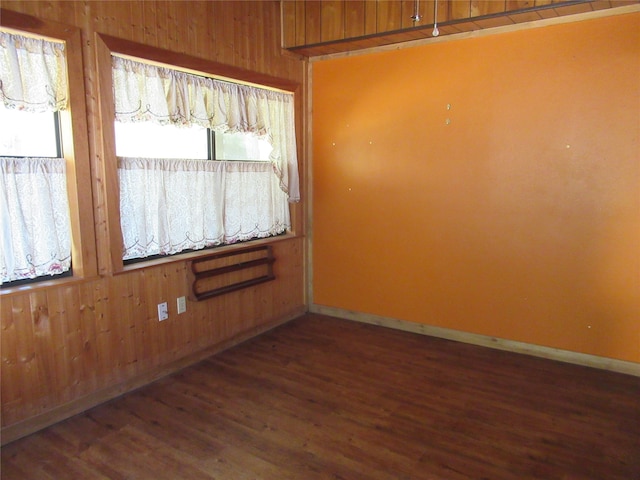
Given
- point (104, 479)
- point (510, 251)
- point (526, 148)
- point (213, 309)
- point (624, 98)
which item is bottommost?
point (104, 479)

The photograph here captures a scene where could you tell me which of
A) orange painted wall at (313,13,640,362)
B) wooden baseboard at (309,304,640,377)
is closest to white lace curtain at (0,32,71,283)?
orange painted wall at (313,13,640,362)

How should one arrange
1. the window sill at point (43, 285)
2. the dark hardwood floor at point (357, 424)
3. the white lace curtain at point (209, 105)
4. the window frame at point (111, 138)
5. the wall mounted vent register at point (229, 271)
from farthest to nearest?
the wall mounted vent register at point (229, 271)
the white lace curtain at point (209, 105)
the window frame at point (111, 138)
the window sill at point (43, 285)
the dark hardwood floor at point (357, 424)

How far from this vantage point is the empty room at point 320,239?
7.95 feet

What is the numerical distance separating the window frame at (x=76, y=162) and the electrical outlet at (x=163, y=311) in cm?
56

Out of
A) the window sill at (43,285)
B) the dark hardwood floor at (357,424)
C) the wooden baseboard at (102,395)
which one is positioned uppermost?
the window sill at (43,285)

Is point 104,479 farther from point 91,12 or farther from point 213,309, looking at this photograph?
point 91,12

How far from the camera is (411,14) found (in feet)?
11.1

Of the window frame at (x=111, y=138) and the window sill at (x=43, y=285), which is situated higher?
the window frame at (x=111, y=138)

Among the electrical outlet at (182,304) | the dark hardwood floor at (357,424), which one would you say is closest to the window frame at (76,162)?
the electrical outlet at (182,304)

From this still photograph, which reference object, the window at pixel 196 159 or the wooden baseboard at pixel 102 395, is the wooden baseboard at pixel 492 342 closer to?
the wooden baseboard at pixel 102 395

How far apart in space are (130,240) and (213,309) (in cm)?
90

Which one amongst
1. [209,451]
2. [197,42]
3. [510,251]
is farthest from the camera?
[510,251]

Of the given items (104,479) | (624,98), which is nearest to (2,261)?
(104,479)

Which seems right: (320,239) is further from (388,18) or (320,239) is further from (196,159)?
(388,18)
